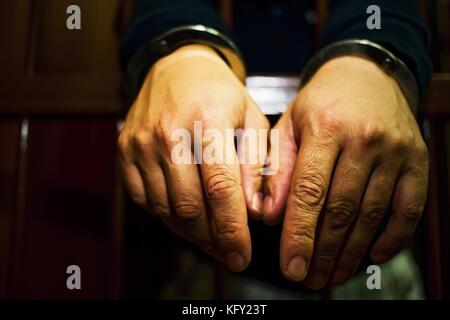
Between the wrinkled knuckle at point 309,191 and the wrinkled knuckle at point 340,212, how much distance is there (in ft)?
0.08

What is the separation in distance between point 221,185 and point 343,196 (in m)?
0.14

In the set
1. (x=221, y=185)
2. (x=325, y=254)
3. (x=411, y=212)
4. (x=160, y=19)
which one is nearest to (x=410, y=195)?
(x=411, y=212)

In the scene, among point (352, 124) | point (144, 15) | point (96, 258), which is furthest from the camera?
point (96, 258)

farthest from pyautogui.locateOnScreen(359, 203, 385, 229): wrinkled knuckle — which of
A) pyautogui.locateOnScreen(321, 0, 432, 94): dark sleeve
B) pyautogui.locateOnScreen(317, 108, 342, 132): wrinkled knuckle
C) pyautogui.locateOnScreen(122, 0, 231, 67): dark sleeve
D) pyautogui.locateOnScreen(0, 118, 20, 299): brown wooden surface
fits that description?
pyautogui.locateOnScreen(0, 118, 20, 299): brown wooden surface

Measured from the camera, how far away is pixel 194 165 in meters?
0.45

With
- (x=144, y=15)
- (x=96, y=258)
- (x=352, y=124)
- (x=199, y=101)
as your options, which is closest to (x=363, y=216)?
(x=352, y=124)

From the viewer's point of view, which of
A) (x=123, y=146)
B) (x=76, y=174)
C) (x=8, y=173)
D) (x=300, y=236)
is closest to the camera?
(x=300, y=236)

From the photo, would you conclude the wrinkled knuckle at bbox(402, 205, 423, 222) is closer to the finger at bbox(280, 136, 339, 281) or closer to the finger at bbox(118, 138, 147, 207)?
the finger at bbox(280, 136, 339, 281)

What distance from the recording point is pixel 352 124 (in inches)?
17.2

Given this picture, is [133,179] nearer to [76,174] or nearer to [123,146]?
[123,146]

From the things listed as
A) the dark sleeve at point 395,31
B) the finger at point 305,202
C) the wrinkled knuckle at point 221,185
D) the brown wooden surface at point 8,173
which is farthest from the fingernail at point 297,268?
the brown wooden surface at point 8,173

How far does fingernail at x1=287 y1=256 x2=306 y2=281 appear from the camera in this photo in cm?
42
